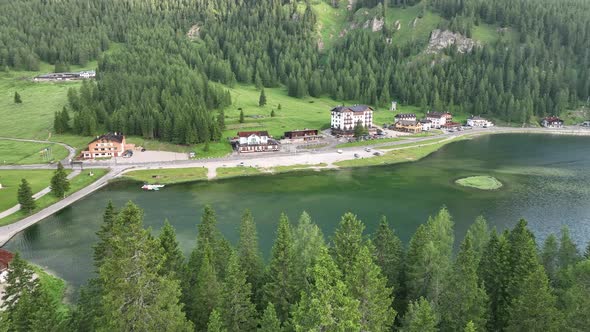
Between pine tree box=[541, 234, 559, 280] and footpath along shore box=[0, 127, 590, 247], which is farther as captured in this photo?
footpath along shore box=[0, 127, 590, 247]

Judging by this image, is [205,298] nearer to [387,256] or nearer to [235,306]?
[235,306]

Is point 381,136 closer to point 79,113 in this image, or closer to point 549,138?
point 549,138

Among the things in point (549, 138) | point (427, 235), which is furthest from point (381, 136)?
point (427, 235)

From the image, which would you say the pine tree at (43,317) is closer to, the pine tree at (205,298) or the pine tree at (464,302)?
the pine tree at (205,298)

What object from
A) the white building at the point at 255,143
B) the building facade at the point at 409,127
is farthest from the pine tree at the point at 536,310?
the building facade at the point at 409,127

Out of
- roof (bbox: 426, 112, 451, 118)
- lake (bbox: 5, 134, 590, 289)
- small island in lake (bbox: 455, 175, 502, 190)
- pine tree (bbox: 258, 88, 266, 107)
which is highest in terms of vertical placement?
pine tree (bbox: 258, 88, 266, 107)

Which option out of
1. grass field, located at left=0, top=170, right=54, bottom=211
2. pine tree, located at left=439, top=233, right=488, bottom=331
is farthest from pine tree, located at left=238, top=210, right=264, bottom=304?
grass field, located at left=0, top=170, right=54, bottom=211

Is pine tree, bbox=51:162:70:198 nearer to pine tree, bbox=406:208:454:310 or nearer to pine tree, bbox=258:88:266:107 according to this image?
pine tree, bbox=406:208:454:310
